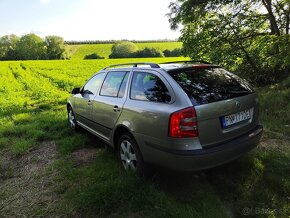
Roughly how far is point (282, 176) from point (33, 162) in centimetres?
413

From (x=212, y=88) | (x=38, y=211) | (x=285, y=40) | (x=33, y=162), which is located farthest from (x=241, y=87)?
(x=285, y=40)

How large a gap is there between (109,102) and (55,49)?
87582mm

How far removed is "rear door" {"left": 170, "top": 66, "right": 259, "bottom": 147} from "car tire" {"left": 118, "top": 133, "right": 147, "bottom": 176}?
0.97 m

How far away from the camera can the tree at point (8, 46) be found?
82.9m

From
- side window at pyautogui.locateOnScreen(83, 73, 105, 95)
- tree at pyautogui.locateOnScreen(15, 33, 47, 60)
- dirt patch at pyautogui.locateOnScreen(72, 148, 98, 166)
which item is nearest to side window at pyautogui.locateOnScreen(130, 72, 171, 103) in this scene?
side window at pyautogui.locateOnScreen(83, 73, 105, 95)

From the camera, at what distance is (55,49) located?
85.1 m

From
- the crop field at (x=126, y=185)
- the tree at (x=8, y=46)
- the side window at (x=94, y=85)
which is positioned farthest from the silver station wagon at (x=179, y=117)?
the tree at (x=8, y=46)

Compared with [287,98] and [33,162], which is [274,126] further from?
[33,162]

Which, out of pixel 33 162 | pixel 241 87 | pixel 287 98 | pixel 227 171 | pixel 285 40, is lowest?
pixel 33 162

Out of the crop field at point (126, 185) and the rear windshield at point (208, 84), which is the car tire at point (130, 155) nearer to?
the crop field at point (126, 185)

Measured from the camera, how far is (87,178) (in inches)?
157

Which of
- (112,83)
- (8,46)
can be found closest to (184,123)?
(112,83)

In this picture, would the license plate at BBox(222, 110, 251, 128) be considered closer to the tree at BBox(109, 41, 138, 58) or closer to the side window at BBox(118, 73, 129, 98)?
the side window at BBox(118, 73, 129, 98)

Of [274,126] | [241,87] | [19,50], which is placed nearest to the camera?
[241,87]
